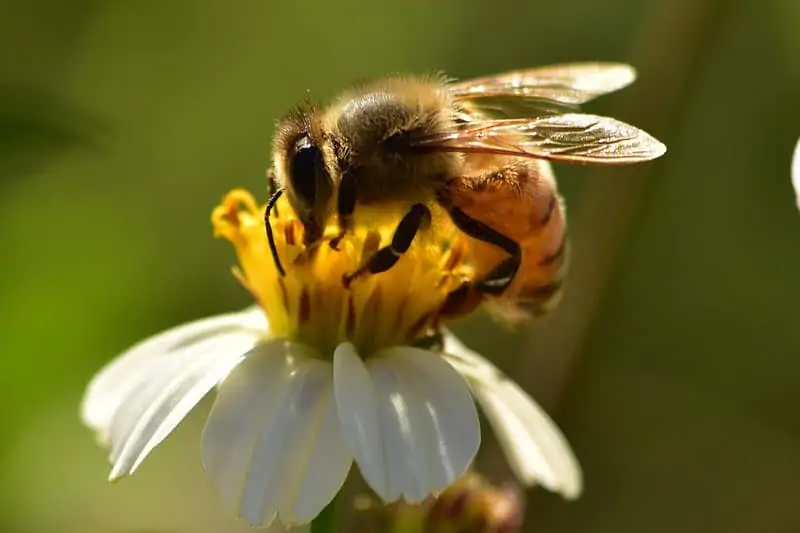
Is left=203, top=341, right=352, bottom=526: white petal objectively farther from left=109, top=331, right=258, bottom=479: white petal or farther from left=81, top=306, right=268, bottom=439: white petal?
left=81, top=306, right=268, bottom=439: white petal

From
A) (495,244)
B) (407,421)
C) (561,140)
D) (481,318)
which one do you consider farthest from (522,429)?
(481,318)

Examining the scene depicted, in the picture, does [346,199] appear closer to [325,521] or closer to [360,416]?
[360,416]

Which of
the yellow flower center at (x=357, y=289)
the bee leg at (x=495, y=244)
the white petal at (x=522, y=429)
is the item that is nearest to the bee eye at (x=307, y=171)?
the yellow flower center at (x=357, y=289)

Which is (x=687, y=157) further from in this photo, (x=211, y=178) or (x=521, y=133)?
(x=521, y=133)

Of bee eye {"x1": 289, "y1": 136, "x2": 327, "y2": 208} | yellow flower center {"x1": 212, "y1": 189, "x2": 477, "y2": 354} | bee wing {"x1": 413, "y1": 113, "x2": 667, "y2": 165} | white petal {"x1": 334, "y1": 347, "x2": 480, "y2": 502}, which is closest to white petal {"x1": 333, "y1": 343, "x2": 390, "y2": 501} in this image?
white petal {"x1": 334, "y1": 347, "x2": 480, "y2": 502}

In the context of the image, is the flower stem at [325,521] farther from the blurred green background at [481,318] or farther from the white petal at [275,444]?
the blurred green background at [481,318]

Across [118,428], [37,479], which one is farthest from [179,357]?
[37,479]

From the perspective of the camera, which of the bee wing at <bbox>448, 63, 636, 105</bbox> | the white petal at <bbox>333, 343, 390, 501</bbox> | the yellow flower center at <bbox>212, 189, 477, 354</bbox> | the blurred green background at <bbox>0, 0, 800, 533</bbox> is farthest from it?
the blurred green background at <bbox>0, 0, 800, 533</bbox>
